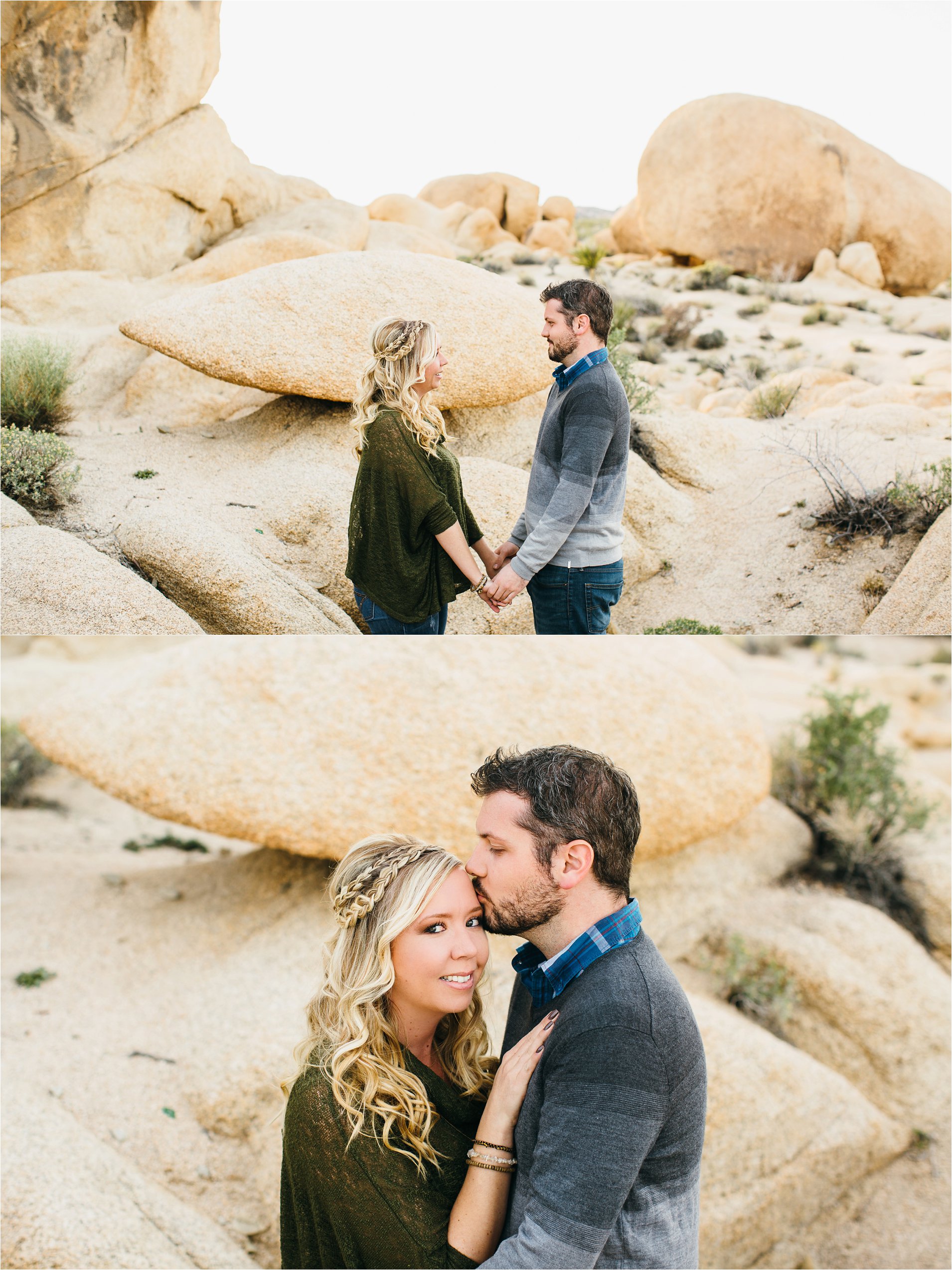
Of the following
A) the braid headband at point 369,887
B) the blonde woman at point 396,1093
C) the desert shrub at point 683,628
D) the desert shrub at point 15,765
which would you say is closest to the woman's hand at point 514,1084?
the blonde woman at point 396,1093

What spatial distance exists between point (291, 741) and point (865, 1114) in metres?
3.79

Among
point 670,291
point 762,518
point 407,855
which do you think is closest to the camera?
point 407,855

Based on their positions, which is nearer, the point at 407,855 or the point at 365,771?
the point at 407,855

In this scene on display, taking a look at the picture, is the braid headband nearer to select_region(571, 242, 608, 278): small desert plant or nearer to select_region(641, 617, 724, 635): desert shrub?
select_region(641, 617, 724, 635): desert shrub

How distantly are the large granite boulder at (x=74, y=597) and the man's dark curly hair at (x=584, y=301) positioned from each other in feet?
9.05

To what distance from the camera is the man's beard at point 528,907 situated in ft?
7.05

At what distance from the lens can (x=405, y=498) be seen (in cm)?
398

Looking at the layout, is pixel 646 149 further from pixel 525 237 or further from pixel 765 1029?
pixel 765 1029

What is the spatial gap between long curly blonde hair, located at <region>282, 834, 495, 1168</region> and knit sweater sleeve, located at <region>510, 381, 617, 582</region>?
199 centimetres

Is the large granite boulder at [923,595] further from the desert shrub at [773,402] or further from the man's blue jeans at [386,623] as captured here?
the desert shrub at [773,402]

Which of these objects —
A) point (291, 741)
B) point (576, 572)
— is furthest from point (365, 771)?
point (576, 572)

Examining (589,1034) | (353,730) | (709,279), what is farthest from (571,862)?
(709,279)

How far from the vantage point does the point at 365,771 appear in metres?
5.08

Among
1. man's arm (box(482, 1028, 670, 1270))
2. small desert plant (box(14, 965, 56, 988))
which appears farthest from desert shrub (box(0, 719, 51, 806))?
man's arm (box(482, 1028, 670, 1270))
